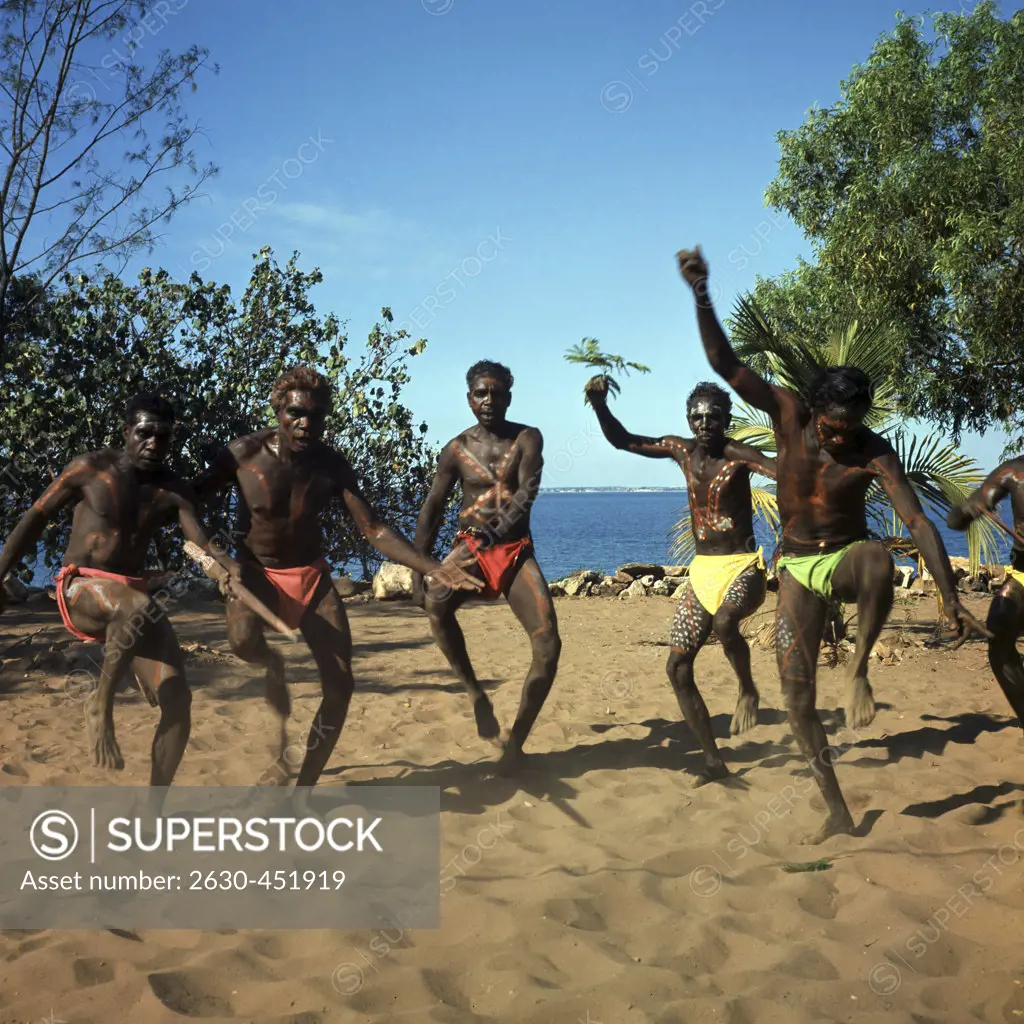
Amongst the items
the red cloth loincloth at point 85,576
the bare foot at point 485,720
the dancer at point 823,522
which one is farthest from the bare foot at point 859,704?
the red cloth loincloth at point 85,576

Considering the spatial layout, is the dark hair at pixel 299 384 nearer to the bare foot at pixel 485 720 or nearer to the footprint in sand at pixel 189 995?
the bare foot at pixel 485 720

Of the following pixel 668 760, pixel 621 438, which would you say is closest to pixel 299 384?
pixel 621 438

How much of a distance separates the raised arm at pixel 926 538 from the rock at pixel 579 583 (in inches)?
418

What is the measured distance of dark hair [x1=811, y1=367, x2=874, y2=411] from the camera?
168 inches

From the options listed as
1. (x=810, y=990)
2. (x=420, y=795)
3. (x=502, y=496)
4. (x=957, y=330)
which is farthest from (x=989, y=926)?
(x=957, y=330)

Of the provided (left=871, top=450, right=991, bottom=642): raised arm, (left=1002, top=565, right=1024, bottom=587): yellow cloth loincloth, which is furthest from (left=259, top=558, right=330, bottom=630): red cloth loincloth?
(left=1002, top=565, right=1024, bottom=587): yellow cloth loincloth

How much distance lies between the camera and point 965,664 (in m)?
8.95

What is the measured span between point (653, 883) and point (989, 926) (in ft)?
4.08

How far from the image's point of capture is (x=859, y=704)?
13.5ft

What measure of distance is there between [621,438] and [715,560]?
991 mm

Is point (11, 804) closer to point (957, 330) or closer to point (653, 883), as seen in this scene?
point (653, 883)

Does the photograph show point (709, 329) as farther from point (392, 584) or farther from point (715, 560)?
point (392, 584)

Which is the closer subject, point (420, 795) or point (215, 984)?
point (215, 984)

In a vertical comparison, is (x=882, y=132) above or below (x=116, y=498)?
above
